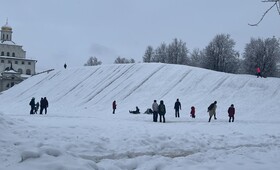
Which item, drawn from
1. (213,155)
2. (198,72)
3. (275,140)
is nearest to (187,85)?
(198,72)

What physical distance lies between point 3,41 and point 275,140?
378ft

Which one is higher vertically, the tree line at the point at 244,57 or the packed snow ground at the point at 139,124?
the tree line at the point at 244,57

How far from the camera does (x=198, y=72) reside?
50000 mm

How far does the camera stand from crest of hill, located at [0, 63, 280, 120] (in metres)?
38.8

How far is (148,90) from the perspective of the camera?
47781 mm

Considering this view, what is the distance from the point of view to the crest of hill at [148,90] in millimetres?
38844

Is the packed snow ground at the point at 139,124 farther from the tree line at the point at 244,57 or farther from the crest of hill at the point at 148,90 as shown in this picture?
the tree line at the point at 244,57

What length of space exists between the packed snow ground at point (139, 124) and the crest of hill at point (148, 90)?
110 millimetres

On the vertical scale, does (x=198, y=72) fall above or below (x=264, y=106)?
above

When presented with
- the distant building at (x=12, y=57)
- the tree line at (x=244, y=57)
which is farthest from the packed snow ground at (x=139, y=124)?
the distant building at (x=12, y=57)

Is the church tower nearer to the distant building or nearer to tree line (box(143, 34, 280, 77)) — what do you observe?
the distant building

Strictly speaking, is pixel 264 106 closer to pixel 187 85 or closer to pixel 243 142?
pixel 187 85

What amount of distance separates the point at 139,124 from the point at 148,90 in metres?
28.1

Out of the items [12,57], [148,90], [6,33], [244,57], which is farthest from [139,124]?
[6,33]
